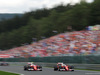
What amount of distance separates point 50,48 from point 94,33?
6.61 m

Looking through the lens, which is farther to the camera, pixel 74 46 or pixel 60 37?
pixel 60 37

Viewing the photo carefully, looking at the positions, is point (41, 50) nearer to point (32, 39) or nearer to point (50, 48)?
point (50, 48)

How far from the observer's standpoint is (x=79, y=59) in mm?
24938

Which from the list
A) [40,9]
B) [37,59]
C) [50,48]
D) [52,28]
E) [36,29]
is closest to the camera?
[37,59]

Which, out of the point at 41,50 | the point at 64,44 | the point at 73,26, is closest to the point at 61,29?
the point at 73,26

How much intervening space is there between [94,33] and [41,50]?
8793 mm

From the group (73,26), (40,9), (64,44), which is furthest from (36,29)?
(64,44)

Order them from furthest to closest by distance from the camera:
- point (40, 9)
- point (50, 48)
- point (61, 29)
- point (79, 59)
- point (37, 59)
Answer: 1. point (40, 9)
2. point (61, 29)
3. point (50, 48)
4. point (37, 59)
5. point (79, 59)

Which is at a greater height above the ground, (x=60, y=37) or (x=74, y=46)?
(x=60, y=37)

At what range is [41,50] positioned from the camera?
41.4 m

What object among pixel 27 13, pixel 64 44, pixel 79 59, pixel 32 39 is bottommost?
pixel 79 59

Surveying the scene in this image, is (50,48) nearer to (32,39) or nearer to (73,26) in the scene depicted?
(73,26)

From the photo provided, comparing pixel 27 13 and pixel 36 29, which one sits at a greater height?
pixel 27 13

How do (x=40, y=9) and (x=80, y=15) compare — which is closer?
(x=80, y=15)
